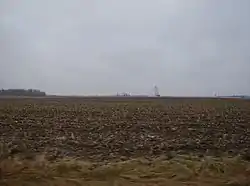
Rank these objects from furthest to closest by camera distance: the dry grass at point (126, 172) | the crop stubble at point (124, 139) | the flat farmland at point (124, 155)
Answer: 1. the crop stubble at point (124, 139)
2. the flat farmland at point (124, 155)
3. the dry grass at point (126, 172)

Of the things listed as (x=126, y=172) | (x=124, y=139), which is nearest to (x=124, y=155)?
(x=126, y=172)

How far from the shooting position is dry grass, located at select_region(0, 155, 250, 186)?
23.7 ft

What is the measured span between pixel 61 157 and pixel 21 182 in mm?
2520

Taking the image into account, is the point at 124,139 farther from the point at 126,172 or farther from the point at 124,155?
the point at 126,172

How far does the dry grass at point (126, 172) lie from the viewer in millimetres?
→ 7238

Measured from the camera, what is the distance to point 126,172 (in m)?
7.90

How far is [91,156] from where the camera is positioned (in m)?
9.96

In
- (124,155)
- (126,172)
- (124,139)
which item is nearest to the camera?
(126,172)

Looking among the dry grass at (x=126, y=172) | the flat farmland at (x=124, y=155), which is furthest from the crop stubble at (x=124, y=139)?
the dry grass at (x=126, y=172)

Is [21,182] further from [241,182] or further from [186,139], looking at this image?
[186,139]

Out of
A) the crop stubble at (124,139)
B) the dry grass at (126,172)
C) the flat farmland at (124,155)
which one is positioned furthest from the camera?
the crop stubble at (124,139)

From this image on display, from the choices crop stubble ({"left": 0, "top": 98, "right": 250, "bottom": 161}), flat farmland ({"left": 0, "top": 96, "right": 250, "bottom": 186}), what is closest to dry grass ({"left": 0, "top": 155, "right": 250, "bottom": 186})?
flat farmland ({"left": 0, "top": 96, "right": 250, "bottom": 186})

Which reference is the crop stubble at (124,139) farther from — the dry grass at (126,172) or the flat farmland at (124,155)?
the dry grass at (126,172)

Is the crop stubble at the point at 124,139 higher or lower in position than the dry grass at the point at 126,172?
higher
